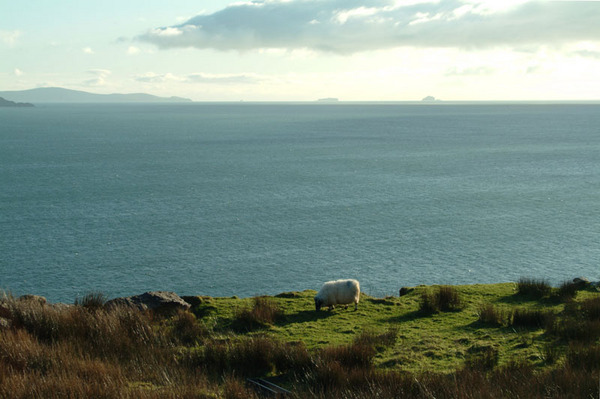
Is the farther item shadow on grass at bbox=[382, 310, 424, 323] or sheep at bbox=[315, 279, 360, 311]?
sheep at bbox=[315, 279, 360, 311]

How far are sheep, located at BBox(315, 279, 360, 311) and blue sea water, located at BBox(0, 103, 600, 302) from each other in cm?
1774

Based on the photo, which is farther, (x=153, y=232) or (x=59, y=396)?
(x=153, y=232)

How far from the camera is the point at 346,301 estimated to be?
59.0 feet

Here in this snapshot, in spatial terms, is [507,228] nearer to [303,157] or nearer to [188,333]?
[188,333]

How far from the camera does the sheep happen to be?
58.0 feet

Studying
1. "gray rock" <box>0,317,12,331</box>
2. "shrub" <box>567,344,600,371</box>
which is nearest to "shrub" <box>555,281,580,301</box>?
"shrub" <box>567,344,600,371</box>

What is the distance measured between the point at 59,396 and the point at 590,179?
356 feet

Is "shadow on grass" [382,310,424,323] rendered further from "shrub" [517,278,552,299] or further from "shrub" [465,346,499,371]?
"shrub" [517,278,552,299]

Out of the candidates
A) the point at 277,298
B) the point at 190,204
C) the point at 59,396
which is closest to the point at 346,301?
the point at 277,298

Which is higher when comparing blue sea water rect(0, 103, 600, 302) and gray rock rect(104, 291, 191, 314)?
gray rock rect(104, 291, 191, 314)

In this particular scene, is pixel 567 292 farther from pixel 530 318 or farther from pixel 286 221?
pixel 286 221

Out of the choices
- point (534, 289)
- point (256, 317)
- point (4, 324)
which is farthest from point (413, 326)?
point (4, 324)

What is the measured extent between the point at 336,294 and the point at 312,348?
461 cm

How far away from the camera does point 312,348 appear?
13289 millimetres
